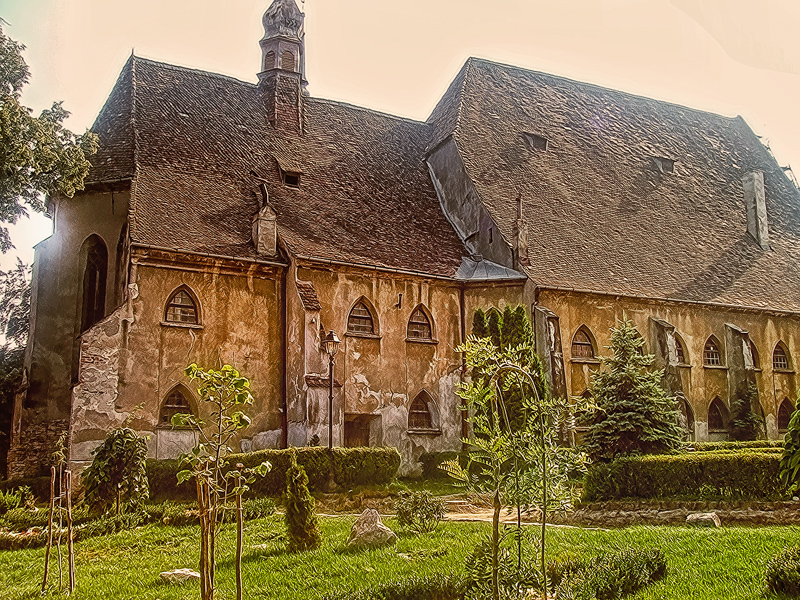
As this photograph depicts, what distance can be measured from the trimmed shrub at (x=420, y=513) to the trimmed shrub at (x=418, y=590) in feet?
13.2

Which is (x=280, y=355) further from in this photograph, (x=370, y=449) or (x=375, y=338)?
(x=370, y=449)

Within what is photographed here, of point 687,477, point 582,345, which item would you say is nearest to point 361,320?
point 582,345

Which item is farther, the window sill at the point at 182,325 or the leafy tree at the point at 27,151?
Result: the window sill at the point at 182,325

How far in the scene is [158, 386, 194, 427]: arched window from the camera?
21766 millimetres

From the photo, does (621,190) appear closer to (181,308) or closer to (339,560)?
(181,308)

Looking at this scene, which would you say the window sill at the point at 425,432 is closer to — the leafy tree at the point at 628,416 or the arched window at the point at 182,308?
the leafy tree at the point at 628,416

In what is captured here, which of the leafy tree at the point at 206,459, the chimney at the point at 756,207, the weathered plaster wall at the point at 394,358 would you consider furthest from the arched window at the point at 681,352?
the leafy tree at the point at 206,459

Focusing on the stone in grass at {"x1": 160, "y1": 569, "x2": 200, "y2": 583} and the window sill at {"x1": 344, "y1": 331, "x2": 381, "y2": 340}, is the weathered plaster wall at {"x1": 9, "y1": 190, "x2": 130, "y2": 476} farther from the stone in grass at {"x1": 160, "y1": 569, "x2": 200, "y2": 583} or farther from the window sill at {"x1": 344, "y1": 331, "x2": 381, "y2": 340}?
the stone in grass at {"x1": 160, "y1": 569, "x2": 200, "y2": 583}

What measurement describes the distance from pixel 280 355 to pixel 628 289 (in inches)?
467

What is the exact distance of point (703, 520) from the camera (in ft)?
47.1

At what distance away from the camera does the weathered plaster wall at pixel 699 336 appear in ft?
86.8

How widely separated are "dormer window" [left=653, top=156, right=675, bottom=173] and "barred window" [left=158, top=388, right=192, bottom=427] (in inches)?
846

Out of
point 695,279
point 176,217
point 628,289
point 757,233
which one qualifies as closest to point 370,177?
point 176,217

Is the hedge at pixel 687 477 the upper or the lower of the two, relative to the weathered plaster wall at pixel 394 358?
lower
